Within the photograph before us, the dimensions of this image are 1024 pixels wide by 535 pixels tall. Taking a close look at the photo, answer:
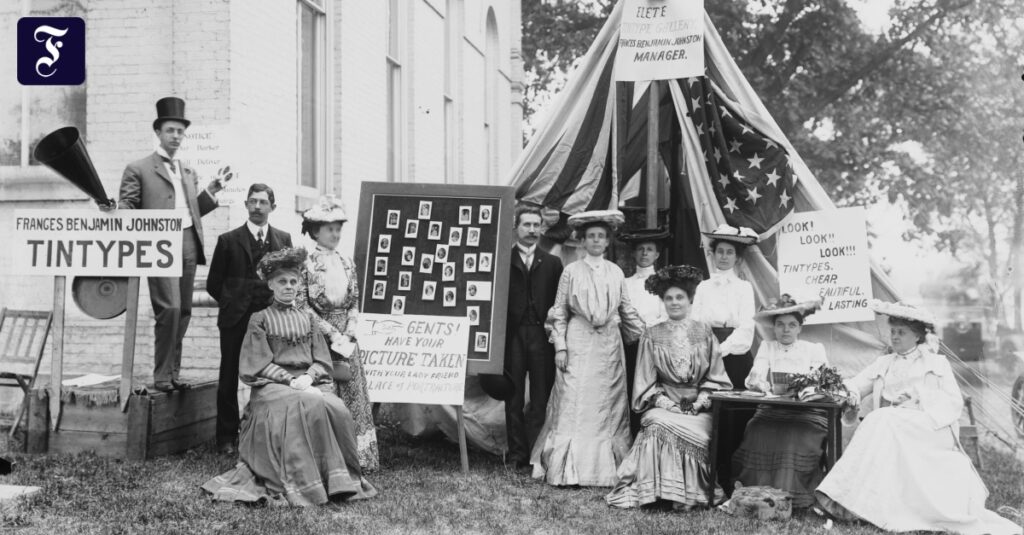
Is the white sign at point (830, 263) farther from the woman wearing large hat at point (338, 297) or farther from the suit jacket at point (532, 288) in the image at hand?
the woman wearing large hat at point (338, 297)

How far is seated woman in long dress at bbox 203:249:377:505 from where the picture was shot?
5586 millimetres

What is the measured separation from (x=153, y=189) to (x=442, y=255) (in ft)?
6.85

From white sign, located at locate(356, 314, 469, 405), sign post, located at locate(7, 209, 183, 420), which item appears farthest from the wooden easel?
white sign, located at locate(356, 314, 469, 405)

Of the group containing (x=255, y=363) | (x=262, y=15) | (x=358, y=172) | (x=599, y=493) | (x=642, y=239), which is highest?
(x=262, y=15)

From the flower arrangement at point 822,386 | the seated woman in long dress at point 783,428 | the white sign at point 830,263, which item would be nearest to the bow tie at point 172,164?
the seated woman in long dress at point 783,428

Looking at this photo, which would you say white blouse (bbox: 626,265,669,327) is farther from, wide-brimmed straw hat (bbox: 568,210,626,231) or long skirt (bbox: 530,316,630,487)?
wide-brimmed straw hat (bbox: 568,210,626,231)

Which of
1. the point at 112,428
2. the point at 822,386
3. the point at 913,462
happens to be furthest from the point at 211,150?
the point at 913,462

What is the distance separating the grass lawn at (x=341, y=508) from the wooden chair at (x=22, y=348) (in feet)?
3.02

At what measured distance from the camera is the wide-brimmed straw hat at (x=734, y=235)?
709 centimetres

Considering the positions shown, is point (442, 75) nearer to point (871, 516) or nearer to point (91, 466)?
point (91, 466)

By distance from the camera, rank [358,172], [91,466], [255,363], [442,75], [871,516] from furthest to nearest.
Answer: [442,75] < [358,172] < [91,466] < [255,363] < [871,516]

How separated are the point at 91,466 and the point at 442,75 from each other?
29.6 ft

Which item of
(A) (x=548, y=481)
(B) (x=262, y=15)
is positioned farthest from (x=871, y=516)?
(B) (x=262, y=15)

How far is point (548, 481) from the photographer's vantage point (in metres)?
6.57
